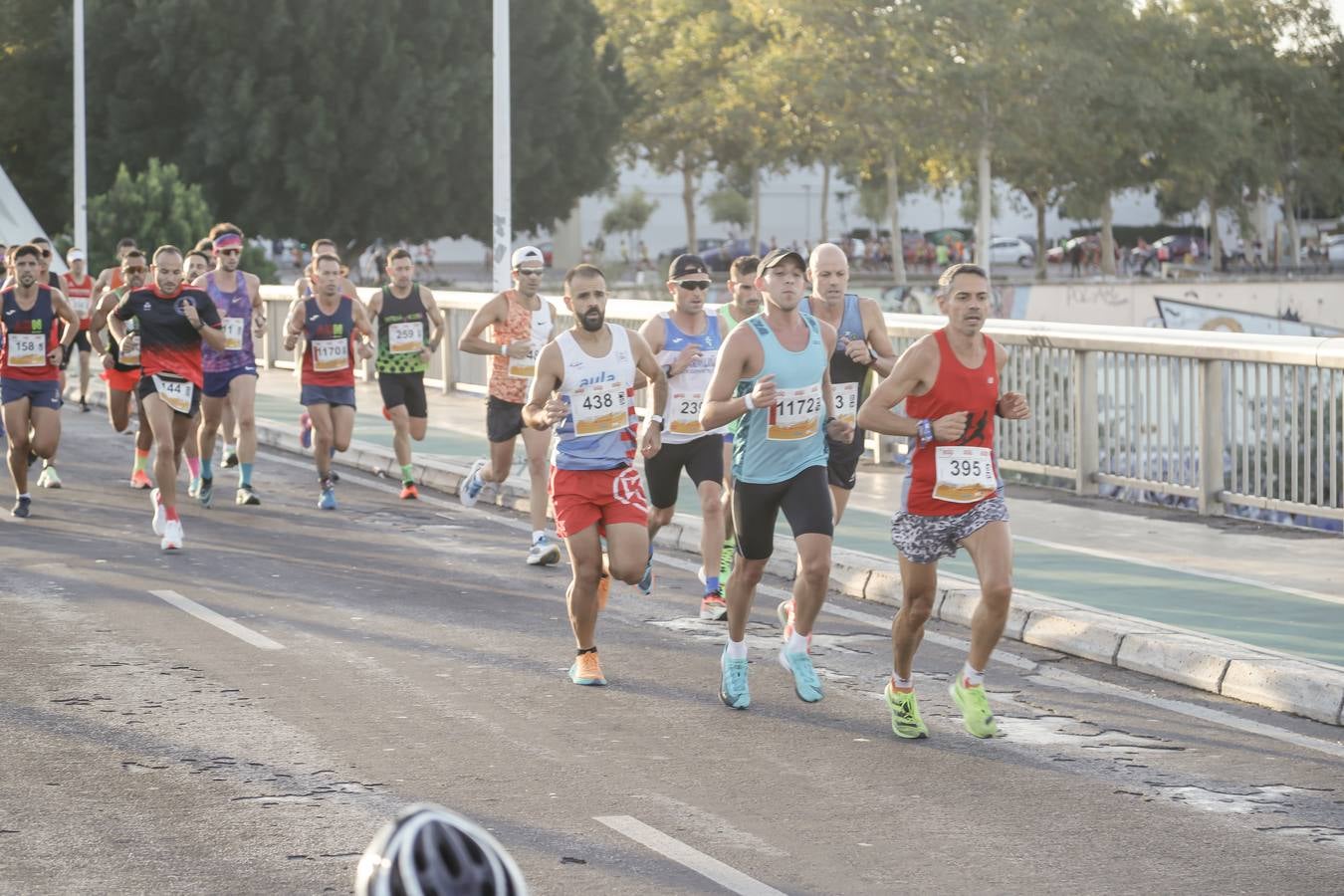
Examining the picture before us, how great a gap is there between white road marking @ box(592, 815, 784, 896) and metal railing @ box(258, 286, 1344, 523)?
768cm

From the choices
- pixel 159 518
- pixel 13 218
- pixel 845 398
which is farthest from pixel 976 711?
pixel 13 218

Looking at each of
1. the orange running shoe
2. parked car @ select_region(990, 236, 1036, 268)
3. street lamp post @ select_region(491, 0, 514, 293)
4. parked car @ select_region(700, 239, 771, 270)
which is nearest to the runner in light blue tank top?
the orange running shoe

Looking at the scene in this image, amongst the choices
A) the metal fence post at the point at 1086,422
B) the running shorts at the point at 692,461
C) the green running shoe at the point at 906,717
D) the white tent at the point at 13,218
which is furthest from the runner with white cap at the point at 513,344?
the white tent at the point at 13,218

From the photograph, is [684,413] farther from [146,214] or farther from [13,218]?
[13,218]

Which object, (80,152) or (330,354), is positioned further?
(80,152)

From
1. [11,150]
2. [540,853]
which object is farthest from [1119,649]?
[11,150]

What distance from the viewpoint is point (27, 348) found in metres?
15.3

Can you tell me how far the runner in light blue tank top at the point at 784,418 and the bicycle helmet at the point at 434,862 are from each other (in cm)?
616

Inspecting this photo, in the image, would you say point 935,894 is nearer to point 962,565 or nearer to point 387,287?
point 962,565

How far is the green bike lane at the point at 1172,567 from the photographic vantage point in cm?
1036

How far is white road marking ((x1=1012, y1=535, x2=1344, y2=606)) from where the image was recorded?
1114 cm

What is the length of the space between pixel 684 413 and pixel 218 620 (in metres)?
2.57

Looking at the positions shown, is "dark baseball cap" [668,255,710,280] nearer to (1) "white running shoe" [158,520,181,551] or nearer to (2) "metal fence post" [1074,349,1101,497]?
(1) "white running shoe" [158,520,181,551]

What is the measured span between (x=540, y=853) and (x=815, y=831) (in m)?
0.90
